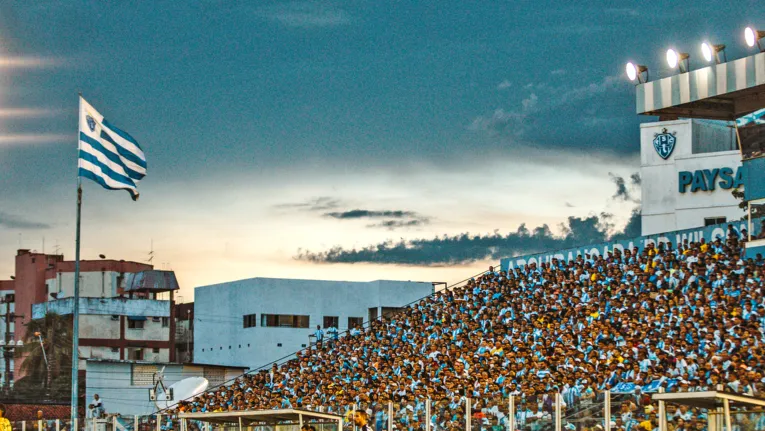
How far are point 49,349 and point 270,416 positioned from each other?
3173 inches

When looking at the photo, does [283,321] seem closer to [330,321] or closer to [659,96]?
[330,321]

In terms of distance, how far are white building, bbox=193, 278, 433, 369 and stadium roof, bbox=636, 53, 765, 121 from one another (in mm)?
38567

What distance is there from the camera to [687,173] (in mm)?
59531

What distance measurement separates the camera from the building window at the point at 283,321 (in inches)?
3282

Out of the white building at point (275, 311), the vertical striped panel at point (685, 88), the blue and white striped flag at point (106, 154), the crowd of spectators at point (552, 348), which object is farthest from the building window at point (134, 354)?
the vertical striped panel at point (685, 88)

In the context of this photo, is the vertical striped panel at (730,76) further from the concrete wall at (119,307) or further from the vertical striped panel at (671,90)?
the concrete wall at (119,307)

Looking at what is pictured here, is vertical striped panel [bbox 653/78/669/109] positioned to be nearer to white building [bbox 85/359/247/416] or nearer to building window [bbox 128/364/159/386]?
white building [bbox 85/359/247/416]

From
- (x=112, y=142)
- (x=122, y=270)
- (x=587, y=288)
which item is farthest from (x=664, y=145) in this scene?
(x=122, y=270)

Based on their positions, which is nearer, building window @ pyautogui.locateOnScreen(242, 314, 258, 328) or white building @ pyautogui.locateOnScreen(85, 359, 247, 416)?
white building @ pyautogui.locateOnScreen(85, 359, 247, 416)

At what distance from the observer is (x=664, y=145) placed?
200 feet

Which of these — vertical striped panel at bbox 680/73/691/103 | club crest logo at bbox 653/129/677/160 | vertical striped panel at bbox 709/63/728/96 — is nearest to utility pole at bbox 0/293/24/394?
club crest logo at bbox 653/129/677/160

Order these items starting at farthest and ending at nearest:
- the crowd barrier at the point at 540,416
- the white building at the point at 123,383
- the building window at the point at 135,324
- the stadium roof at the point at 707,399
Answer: the building window at the point at 135,324
the white building at the point at 123,383
the crowd barrier at the point at 540,416
the stadium roof at the point at 707,399

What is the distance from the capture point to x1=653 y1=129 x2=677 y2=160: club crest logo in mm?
60875

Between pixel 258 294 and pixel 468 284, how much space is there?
29.9 m
